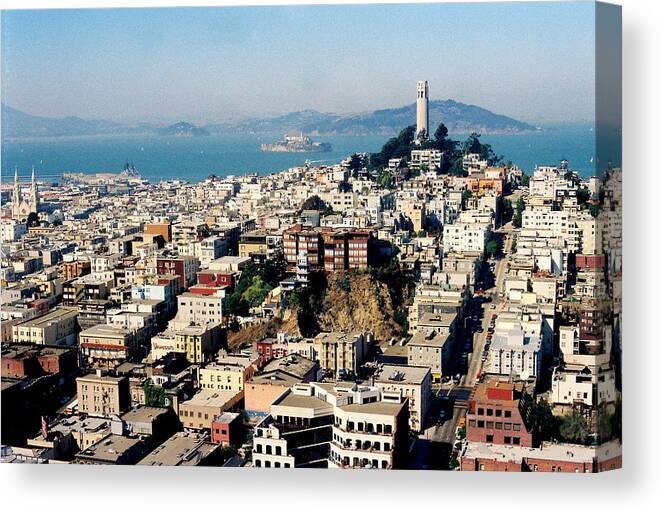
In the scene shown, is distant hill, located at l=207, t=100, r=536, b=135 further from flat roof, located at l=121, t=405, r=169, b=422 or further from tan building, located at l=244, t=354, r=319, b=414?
flat roof, located at l=121, t=405, r=169, b=422

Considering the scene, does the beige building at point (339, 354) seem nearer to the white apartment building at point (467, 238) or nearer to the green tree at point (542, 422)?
the green tree at point (542, 422)

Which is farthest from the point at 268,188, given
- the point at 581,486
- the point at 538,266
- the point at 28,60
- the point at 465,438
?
the point at 581,486

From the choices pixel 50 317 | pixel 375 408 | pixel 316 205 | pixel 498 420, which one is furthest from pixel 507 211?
pixel 375 408

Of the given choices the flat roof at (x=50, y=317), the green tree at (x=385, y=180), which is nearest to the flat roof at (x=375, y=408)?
the flat roof at (x=50, y=317)

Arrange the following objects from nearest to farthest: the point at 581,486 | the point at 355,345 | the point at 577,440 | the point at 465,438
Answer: the point at 581,486
the point at 577,440
the point at 465,438
the point at 355,345

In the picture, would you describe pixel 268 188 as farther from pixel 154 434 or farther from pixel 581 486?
pixel 581 486

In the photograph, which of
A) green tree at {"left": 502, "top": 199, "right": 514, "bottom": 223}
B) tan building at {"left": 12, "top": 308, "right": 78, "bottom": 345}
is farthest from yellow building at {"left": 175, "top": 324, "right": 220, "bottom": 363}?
green tree at {"left": 502, "top": 199, "right": 514, "bottom": 223}
